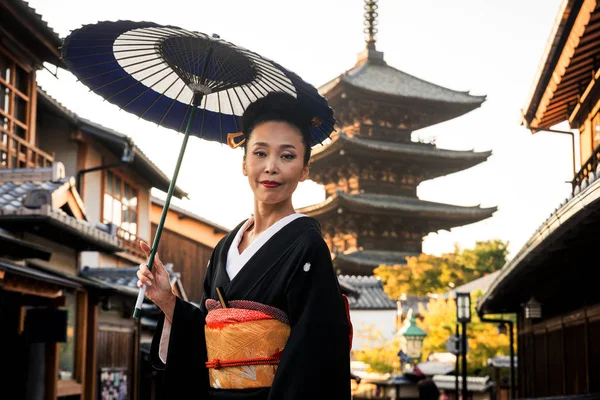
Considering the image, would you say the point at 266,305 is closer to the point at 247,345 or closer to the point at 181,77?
the point at 247,345

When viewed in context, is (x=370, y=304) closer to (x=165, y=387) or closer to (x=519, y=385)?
(x=519, y=385)

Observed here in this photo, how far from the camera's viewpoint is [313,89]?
3875 mm

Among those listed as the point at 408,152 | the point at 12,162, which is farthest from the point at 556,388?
the point at 408,152

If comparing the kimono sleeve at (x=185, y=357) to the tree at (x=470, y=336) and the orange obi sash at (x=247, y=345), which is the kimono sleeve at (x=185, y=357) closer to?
the orange obi sash at (x=247, y=345)

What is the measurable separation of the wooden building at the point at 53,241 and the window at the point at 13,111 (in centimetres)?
2

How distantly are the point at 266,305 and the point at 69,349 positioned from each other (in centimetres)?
1209

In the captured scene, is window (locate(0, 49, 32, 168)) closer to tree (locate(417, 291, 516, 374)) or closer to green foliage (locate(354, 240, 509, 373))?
tree (locate(417, 291, 516, 374))

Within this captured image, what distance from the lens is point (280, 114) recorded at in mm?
3752

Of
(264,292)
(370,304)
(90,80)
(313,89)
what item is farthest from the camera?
(370,304)

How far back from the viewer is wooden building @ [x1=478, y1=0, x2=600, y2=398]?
28.1ft

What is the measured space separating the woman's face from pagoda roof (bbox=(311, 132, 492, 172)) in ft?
122

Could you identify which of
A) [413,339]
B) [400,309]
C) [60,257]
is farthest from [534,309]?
[400,309]

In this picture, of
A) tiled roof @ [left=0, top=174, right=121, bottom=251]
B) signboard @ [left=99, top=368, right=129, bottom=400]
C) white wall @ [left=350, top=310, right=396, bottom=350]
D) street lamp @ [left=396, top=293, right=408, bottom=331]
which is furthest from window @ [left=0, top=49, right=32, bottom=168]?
white wall @ [left=350, top=310, right=396, bottom=350]

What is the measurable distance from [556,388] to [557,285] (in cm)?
187
